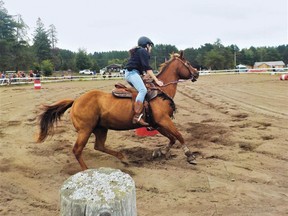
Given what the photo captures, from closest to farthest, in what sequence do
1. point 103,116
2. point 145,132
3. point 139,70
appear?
point 103,116 → point 139,70 → point 145,132

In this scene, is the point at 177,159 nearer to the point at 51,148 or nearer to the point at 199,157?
the point at 199,157

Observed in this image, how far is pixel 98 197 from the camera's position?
1763 millimetres

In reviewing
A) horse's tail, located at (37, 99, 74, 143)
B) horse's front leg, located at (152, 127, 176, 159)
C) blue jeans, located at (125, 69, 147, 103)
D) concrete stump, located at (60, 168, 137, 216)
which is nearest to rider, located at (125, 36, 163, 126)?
blue jeans, located at (125, 69, 147, 103)

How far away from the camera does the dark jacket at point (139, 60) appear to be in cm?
617

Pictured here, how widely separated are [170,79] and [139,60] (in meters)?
1.01

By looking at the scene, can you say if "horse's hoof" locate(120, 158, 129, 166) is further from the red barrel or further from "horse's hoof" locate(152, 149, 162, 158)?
the red barrel

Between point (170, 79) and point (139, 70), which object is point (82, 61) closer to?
point (170, 79)

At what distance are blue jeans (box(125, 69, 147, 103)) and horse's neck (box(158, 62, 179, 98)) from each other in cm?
69

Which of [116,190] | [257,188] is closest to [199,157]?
[257,188]

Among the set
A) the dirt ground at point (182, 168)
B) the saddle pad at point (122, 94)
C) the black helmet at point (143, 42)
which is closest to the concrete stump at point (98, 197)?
the dirt ground at point (182, 168)

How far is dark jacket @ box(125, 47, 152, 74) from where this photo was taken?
20.2ft

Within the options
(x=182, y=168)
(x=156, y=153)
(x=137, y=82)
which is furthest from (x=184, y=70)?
(x=182, y=168)

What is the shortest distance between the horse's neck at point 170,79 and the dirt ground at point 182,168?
142 centimetres

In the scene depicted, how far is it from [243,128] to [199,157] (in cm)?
273
